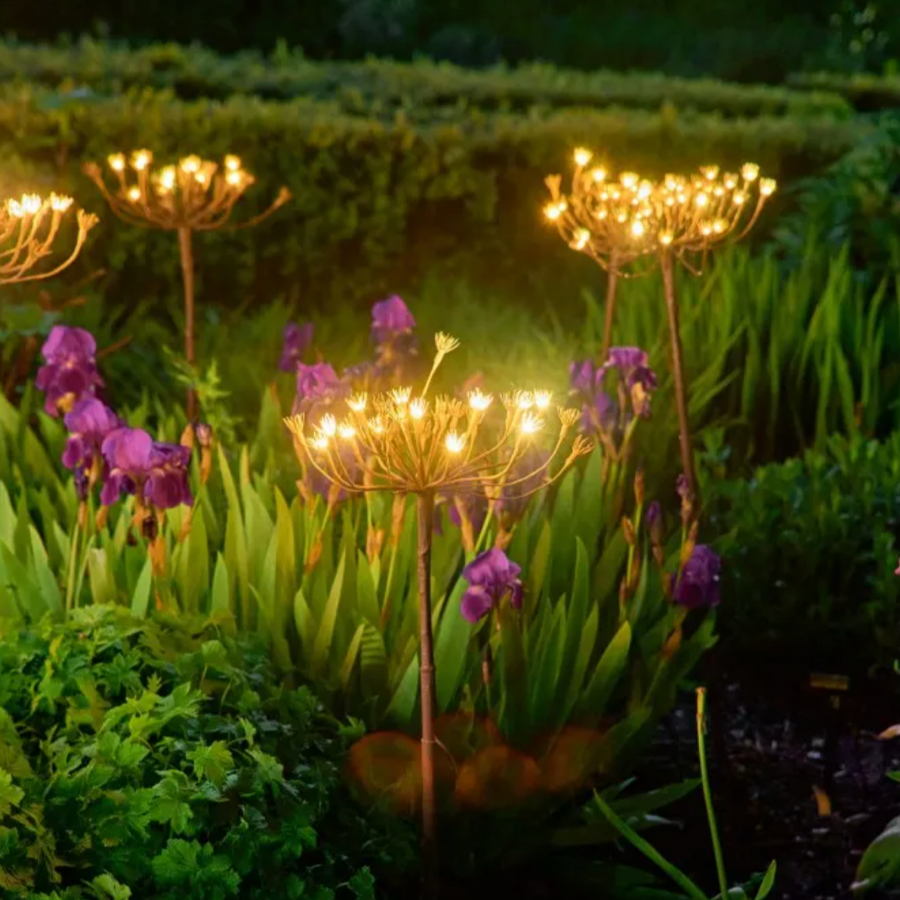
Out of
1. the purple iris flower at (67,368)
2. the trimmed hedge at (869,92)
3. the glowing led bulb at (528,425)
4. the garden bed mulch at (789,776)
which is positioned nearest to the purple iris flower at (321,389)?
the purple iris flower at (67,368)

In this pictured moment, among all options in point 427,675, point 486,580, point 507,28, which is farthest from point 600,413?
point 507,28

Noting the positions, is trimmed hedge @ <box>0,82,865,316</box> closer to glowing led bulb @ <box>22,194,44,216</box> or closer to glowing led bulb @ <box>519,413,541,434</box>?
glowing led bulb @ <box>22,194,44,216</box>

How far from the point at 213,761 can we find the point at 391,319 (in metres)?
1.86

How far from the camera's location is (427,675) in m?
2.15

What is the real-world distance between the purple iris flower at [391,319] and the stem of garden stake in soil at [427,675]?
1650mm

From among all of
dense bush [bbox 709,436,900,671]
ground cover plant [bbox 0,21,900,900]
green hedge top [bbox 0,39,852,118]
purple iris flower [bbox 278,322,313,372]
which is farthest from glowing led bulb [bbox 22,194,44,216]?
green hedge top [bbox 0,39,852,118]

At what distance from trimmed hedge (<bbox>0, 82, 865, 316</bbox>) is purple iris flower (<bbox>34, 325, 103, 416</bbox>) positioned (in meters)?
2.40

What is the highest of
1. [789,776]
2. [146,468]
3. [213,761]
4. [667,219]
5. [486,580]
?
[667,219]

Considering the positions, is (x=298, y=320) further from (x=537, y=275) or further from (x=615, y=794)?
(x=615, y=794)

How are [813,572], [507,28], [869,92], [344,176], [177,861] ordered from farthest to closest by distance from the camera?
1. [507,28]
2. [869,92]
3. [344,176]
4. [813,572]
5. [177,861]

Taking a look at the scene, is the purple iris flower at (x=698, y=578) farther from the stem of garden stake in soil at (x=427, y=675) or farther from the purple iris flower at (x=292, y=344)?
the purple iris flower at (x=292, y=344)

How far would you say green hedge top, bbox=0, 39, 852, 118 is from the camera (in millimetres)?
8180

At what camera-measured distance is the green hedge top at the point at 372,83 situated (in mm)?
8180

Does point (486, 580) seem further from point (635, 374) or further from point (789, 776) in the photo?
point (789, 776)
